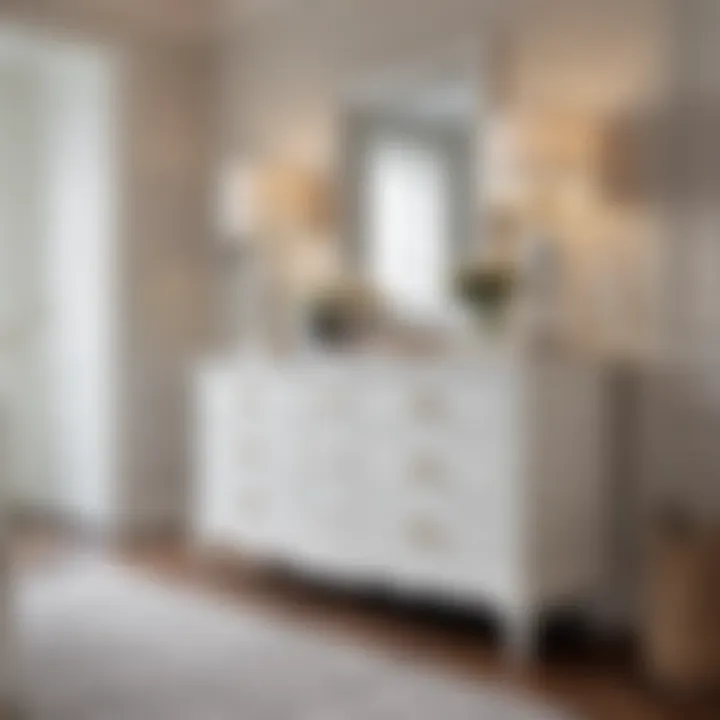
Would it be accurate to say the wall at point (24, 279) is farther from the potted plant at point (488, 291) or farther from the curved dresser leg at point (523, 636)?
the curved dresser leg at point (523, 636)

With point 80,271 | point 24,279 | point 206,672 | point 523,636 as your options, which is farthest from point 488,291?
point 24,279

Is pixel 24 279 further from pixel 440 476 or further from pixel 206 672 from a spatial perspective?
pixel 206 672

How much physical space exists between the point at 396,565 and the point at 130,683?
0.99 metres

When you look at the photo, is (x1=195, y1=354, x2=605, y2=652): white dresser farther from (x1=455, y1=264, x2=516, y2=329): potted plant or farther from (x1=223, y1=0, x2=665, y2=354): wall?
(x1=223, y1=0, x2=665, y2=354): wall

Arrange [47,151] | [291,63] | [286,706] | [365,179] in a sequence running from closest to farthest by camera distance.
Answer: [286,706] < [365,179] < [291,63] < [47,151]

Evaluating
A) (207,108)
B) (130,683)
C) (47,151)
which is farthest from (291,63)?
(130,683)

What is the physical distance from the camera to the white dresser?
10.8 feet

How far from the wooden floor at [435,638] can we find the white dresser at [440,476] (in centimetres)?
10

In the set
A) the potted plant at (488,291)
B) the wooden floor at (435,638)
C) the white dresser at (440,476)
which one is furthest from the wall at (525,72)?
the wooden floor at (435,638)

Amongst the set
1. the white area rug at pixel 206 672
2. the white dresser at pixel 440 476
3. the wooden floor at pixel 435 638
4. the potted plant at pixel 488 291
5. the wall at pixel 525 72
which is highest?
the wall at pixel 525 72

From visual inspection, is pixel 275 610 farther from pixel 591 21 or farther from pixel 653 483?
pixel 591 21

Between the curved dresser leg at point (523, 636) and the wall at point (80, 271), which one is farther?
the wall at point (80, 271)

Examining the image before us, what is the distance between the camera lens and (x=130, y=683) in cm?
295

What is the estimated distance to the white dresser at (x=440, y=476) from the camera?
328cm
